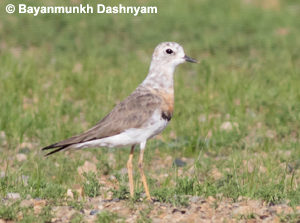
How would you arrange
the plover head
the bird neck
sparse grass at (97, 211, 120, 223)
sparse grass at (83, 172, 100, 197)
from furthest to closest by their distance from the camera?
1. the plover head
2. the bird neck
3. sparse grass at (83, 172, 100, 197)
4. sparse grass at (97, 211, 120, 223)

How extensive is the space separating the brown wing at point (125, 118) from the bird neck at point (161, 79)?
172mm

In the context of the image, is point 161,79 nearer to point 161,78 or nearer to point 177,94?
point 161,78

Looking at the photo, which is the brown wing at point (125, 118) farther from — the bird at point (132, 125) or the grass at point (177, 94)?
the grass at point (177, 94)

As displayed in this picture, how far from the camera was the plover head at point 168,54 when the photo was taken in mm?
6734

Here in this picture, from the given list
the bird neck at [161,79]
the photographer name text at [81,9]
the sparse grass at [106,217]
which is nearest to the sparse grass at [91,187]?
the sparse grass at [106,217]

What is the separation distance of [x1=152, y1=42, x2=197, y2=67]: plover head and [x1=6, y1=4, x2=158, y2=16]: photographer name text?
7737 millimetres

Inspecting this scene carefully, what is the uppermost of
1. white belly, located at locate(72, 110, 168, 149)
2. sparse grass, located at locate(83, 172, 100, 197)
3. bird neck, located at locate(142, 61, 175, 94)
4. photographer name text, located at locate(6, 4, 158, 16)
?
photographer name text, located at locate(6, 4, 158, 16)

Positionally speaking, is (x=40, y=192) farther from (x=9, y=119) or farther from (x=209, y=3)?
(x=209, y=3)

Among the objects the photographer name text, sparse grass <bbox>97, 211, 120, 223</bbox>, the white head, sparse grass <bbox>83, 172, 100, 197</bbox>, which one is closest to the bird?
the white head

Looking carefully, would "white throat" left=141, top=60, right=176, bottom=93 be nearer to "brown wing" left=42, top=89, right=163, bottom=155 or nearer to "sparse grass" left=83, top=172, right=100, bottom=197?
"brown wing" left=42, top=89, right=163, bottom=155

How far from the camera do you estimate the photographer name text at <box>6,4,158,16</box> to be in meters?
14.2

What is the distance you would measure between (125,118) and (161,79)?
599mm

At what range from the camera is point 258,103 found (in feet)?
31.1

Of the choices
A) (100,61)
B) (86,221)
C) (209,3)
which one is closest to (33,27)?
(100,61)
